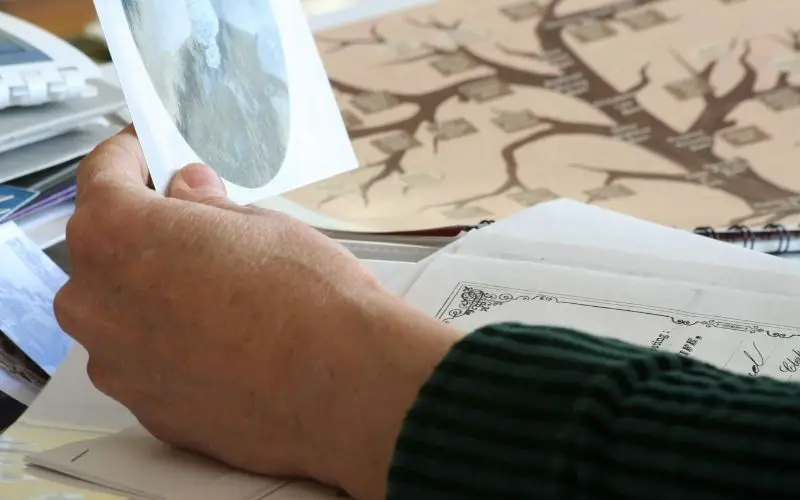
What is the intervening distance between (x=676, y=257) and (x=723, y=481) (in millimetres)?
256

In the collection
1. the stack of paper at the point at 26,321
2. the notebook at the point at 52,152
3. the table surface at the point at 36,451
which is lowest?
the table surface at the point at 36,451

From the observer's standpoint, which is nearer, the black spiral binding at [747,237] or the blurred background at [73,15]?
the black spiral binding at [747,237]

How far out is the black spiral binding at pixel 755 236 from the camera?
0.61 meters

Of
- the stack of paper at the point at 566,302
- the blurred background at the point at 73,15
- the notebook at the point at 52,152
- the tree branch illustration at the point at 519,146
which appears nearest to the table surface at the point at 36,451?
the stack of paper at the point at 566,302

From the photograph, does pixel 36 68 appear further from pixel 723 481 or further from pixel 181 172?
pixel 723 481

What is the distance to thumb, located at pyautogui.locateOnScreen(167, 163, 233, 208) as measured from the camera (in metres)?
0.53

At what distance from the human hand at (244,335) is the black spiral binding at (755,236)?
0.93 feet

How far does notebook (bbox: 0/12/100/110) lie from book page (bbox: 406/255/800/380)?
318mm

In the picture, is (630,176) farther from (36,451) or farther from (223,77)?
(36,451)

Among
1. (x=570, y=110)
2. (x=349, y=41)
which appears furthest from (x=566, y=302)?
(x=349, y=41)

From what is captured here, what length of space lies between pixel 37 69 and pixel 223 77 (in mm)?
189

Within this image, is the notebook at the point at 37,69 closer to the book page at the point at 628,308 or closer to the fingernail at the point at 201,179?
the fingernail at the point at 201,179

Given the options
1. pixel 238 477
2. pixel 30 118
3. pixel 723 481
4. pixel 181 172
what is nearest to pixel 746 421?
pixel 723 481

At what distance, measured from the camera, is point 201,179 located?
1.79ft
